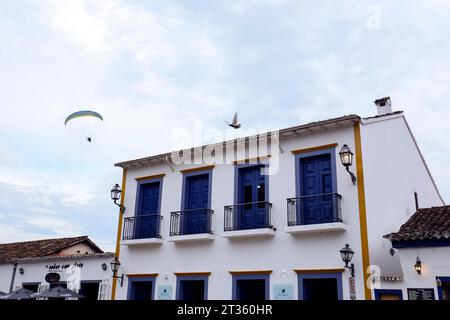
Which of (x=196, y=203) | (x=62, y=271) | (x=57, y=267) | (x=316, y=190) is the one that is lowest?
(x=62, y=271)

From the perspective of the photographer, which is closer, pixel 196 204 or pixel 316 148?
pixel 316 148

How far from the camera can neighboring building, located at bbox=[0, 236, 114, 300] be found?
49.2 ft

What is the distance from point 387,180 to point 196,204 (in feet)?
17.8

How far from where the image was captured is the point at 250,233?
1160 cm

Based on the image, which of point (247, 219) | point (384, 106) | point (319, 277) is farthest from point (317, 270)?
point (384, 106)

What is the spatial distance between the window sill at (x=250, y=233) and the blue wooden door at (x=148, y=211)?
276cm

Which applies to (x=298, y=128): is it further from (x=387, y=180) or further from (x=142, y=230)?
(x=142, y=230)

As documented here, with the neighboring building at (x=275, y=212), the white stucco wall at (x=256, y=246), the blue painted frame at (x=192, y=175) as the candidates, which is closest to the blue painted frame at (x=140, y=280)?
the neighboring building at (x=275, y=212)

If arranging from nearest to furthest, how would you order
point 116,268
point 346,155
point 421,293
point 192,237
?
1. point 421,293
2. point 346,155
3. point 192,237
4. point 116,268

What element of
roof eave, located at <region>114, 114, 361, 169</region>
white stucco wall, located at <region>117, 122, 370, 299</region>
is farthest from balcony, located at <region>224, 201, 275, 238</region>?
roof eave, located at <region>114, 114, 361, 169</region>
